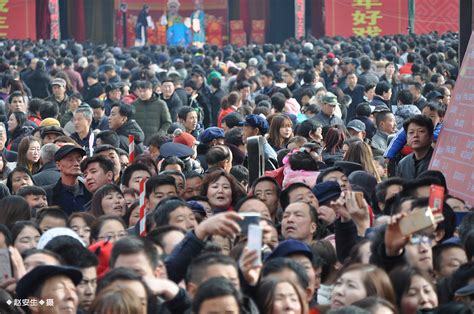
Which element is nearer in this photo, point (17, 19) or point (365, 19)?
point (17, 19)

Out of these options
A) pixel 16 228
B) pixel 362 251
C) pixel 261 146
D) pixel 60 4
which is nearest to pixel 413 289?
pixel 362 251

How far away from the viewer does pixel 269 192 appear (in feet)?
36.3

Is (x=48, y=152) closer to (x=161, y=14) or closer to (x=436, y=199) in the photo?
(x=436, y=199)

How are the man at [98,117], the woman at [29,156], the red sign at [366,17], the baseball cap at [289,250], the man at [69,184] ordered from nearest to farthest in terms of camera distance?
the baseball cap at [289,250] → the man at [69,184] → the woman at [29,156] → the man at [98,117] → the red sign at [366,17]

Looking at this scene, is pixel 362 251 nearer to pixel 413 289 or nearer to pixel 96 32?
pixel 413 289

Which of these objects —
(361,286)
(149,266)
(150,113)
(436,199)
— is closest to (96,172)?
(149,266)

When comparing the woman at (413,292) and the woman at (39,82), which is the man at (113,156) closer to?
the woman at (413,292)

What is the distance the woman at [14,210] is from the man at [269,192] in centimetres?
162

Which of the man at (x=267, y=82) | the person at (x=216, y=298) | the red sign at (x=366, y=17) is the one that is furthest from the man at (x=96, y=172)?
the red sign at (x=366, y=17)

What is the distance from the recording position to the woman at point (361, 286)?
7.45 m

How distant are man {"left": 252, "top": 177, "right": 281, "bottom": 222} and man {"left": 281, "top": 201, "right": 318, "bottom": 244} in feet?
4.35

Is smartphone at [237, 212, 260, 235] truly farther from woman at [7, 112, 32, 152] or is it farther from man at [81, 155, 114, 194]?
woman at [7, 112, 32, 152]

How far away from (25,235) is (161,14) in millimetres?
47759

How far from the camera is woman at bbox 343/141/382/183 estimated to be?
1268 centimetres
